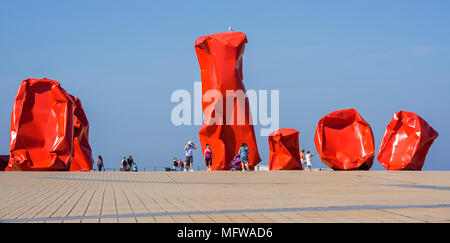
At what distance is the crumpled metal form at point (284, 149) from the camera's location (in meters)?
27.7

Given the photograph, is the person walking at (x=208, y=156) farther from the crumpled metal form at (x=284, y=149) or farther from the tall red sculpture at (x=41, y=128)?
the tall red sculpture at (x=41, y=128)

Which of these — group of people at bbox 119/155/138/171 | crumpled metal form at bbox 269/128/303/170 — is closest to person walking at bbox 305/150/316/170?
crumpled metal form at bbox 269/128/303/170

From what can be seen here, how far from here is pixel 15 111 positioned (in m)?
A: 23.4

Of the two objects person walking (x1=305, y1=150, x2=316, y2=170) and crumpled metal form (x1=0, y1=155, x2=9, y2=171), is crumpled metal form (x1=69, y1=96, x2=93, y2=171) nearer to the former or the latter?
crumpled metal form (x1=0, y1=155, x2=9, y2=171)

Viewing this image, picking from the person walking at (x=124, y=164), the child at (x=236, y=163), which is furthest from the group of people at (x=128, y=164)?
the child at (x=236, y=163)

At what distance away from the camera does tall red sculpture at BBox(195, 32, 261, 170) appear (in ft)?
83.3

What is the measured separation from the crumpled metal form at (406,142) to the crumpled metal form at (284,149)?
402cm

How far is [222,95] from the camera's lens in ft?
83.5

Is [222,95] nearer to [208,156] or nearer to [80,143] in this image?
[208,156]

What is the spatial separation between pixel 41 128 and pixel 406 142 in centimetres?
1636

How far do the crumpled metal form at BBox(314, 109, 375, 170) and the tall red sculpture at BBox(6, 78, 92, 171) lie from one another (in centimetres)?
1146

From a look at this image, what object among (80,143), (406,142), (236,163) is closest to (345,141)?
(406,142)
